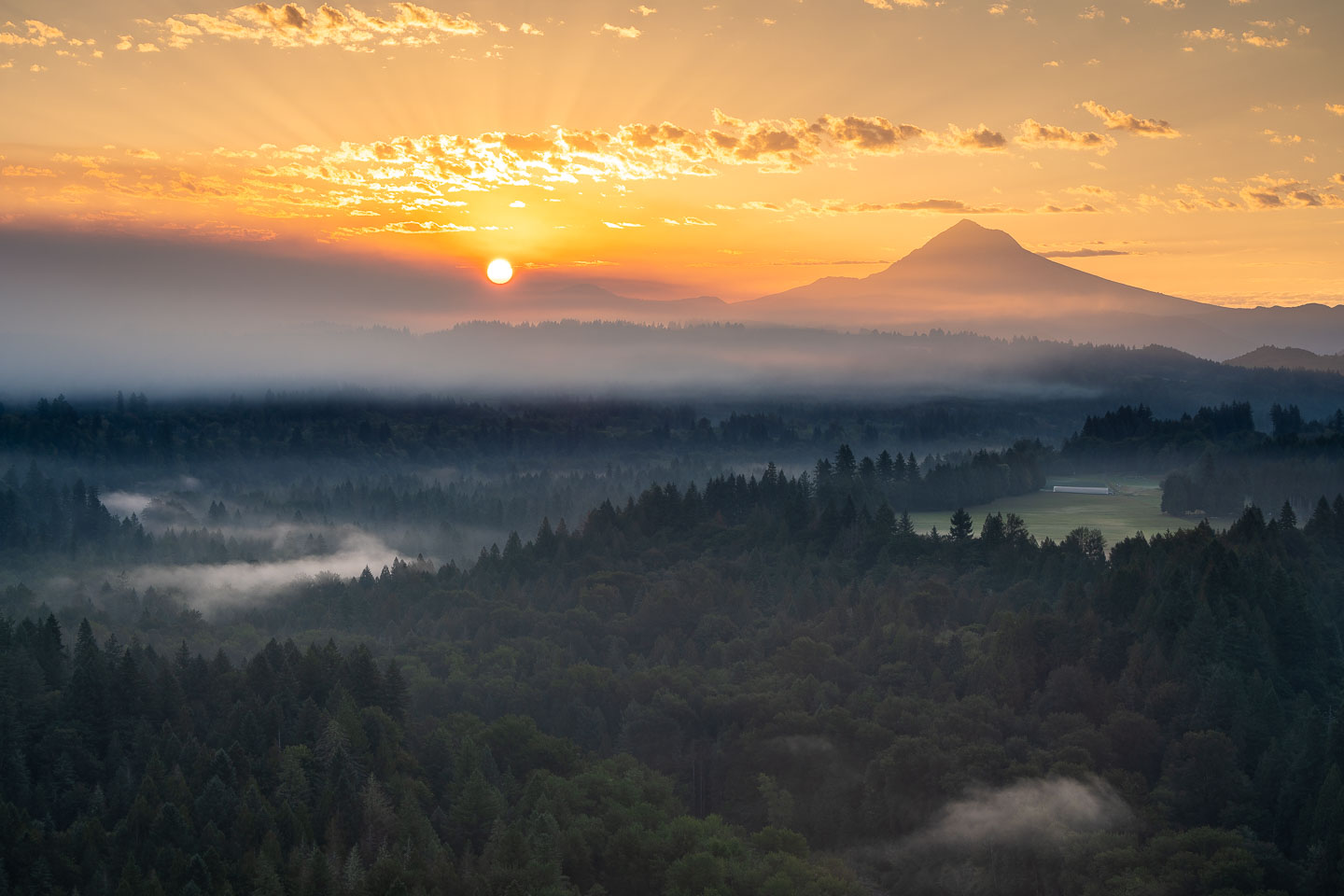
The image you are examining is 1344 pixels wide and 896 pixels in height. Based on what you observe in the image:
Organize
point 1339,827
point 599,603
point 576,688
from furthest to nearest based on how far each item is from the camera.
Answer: point 599,603, point 576,688, point 1339,827

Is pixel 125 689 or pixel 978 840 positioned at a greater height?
pixel 125 689

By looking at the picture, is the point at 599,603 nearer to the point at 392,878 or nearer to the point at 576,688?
the point at 576,688

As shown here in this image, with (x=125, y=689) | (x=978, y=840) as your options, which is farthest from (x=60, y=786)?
(x=978, y=840)

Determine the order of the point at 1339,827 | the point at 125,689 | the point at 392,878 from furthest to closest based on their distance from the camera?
the point at 125,689, the point at 1339,827, the point at 392,878

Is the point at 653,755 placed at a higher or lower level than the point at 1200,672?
lower

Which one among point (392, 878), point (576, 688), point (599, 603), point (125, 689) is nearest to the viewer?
point (392, 878)

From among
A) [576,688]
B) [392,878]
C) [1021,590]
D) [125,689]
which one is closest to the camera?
[392,878]

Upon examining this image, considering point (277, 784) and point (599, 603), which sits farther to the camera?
point (599, 603)

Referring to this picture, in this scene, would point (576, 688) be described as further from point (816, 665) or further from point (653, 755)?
point (816, 665)

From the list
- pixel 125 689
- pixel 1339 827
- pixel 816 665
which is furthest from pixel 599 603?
pixel 1339 827
